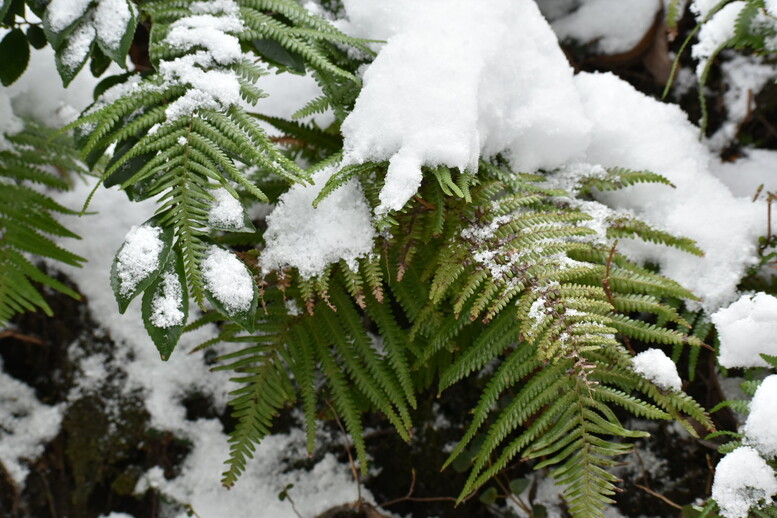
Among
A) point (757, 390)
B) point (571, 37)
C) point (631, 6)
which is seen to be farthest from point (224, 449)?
point (631, 6)

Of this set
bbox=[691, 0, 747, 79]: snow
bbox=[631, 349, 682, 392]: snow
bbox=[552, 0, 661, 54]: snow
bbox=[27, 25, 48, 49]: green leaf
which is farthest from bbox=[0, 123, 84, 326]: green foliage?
bbox=[691, 0, 747, 79]: snow

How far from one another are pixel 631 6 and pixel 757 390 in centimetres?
160

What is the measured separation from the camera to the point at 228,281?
4.16 ft

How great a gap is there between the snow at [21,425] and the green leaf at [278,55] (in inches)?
59.9

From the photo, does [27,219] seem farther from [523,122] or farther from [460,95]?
[523,122]

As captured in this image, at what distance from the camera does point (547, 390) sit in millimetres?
1390

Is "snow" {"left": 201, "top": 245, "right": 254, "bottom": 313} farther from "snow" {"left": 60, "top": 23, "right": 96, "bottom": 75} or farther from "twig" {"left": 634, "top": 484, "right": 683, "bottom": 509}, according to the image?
"twig" {"left": 634, "top": 484, "right": 683, "bottom": 509}

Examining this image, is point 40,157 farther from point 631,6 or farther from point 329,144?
point 631,6

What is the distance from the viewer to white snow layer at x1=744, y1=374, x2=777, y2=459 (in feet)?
4.12

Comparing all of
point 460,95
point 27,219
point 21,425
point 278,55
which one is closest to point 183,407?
point 21,425

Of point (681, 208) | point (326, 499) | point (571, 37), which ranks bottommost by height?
point (326, 499)

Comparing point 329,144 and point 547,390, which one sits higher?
point 329,144

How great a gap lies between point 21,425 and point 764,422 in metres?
2.36

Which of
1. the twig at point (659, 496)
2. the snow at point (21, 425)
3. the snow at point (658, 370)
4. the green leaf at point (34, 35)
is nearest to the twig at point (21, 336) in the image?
the snow at point (21, 425)
